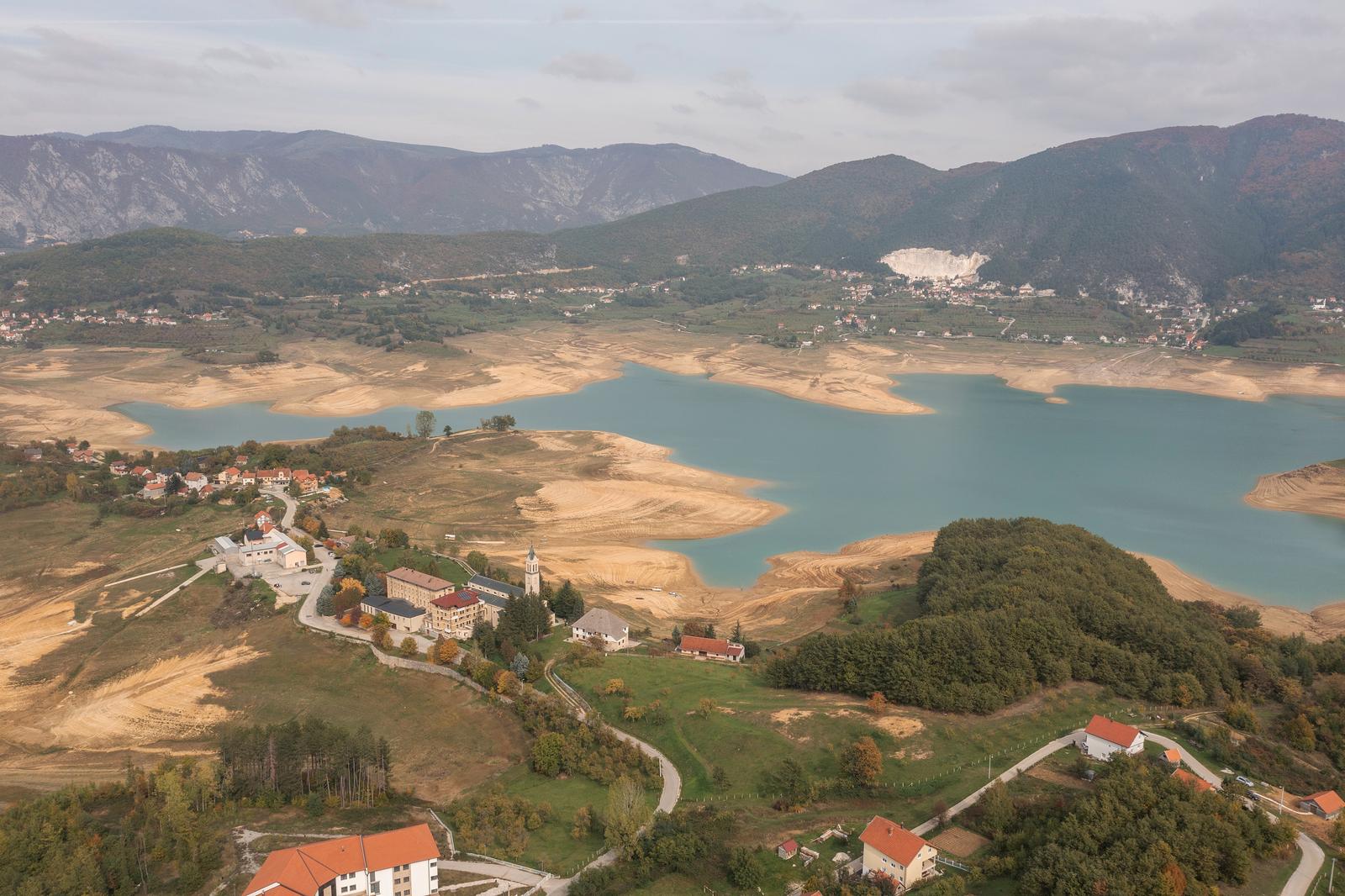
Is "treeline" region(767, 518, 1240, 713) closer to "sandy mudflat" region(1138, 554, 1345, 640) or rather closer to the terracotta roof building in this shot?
"sandy mudflat" region(1138, 554, 1345, 640)

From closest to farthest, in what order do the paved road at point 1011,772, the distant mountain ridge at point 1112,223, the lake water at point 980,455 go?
the paved road at point 1011,772
the lake water at point 980,455
the distant mountain ridge at point 1112,223

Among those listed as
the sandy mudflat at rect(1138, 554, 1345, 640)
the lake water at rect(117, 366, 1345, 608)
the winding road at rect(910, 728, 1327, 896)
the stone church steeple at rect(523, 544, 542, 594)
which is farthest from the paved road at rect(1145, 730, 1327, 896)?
the lake water at rect(117, 366, 1345, 608)

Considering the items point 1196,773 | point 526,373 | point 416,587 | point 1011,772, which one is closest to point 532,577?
point 416,587

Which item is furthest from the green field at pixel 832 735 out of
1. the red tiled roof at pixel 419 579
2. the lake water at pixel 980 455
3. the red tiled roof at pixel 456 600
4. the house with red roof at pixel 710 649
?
the lake water at pixel 980 455

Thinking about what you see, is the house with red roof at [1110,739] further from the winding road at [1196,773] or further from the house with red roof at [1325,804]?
the house with red roof at [1325,804]

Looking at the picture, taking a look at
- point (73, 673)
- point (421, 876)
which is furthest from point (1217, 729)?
point (73, 673)

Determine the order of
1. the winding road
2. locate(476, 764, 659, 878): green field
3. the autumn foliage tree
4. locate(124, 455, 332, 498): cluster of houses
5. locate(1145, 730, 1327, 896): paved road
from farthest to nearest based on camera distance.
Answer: locate(124, 455, 332, 498): cluster of houses
the autumn foliage tree
locate(476, 764, 659, 878): green field
the winding road
locate(1145, 730, 1327, 896): paved road

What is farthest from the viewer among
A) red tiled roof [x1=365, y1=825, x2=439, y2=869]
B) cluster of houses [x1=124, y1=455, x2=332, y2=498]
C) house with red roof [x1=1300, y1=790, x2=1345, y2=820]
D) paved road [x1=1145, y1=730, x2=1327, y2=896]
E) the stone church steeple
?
cluster of houses [x1=124, y1=455, x2=332, y2=498]
